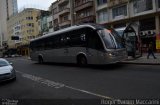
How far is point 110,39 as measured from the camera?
1518cm

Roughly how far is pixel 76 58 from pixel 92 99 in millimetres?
10069

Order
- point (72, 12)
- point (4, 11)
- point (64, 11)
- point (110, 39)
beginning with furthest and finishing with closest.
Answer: point (4, 11) → point (64, 11) → point (72, 12) → point (110, 39)

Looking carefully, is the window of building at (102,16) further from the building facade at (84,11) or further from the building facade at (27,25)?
the building facade at (27,25)

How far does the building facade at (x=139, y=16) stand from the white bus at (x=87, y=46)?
14964mm

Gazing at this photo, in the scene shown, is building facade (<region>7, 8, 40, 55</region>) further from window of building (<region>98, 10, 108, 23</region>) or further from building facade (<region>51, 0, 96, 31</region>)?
window of building (<region>98, 10, 108, 23</region>)

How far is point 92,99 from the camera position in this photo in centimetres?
762

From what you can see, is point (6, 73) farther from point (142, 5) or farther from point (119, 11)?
point (119, 11)

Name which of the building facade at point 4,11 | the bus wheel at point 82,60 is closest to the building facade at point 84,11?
the bus wheel at point 82,60

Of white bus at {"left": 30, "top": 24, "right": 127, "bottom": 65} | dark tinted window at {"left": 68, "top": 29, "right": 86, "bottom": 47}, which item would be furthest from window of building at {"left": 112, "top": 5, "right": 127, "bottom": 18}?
dark tinted window at {"left": 68, "top": 29, "right": 86, "bottom": 47}

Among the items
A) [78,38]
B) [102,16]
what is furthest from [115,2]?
[78,38]

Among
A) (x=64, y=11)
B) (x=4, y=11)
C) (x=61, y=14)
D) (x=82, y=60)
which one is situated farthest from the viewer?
(x=4, y=11)

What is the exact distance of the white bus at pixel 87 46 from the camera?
14961mm

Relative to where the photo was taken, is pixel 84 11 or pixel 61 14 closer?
pixel 84 11

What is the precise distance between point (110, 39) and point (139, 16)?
63.1ft
